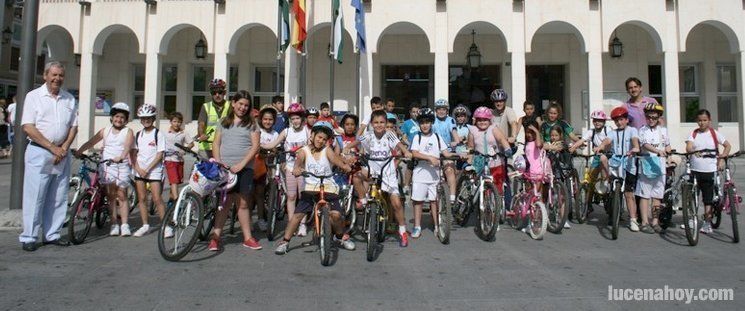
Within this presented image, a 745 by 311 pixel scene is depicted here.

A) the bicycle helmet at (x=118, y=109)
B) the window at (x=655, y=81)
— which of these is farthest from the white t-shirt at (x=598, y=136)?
the window at (x=655, y=81)

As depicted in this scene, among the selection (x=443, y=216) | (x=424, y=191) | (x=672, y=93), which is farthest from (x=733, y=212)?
(x=672, y=93)

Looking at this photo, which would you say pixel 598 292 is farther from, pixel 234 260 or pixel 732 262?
pixel 234 260

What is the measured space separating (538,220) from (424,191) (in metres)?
1.53

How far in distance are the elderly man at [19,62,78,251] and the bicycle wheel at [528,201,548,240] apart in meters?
5.65

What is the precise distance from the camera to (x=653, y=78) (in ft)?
63.1

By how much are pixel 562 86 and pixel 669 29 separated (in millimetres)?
4169

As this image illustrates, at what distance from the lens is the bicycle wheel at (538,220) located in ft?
19.8

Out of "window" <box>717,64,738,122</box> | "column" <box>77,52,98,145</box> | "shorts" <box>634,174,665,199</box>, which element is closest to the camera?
"shorts" <box>634,174,665,199</box>

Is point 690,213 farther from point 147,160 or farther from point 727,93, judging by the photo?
point 727,93

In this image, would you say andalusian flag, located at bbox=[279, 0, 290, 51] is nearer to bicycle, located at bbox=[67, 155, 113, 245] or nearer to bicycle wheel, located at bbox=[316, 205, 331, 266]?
bicycle, located at bbox=[67, 155, 113, 245]

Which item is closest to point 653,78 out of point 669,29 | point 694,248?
point 669,29

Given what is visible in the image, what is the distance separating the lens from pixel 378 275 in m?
4.54

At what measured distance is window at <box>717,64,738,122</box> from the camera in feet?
62.7

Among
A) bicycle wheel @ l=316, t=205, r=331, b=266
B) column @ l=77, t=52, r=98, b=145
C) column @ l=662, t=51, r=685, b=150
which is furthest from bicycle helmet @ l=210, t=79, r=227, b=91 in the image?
column @ l=662, t=51, r=685, b=150
